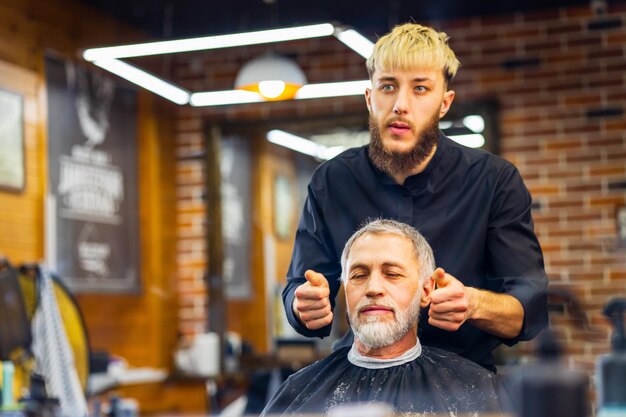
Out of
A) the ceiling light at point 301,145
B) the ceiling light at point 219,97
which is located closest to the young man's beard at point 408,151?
the ceiling light at point 219,97

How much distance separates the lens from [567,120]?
6598 mm

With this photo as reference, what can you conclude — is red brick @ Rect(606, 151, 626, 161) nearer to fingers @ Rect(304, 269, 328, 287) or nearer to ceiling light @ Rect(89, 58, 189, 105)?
ceiling light @ Rect(89, 58, 189, 105)

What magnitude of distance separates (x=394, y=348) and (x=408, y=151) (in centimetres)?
46

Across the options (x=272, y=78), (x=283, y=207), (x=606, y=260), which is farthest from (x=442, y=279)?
(x=283, y=207)

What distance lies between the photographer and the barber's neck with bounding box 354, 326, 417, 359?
245cm

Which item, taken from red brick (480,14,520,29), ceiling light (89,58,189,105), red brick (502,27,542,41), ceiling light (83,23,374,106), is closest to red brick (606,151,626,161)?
red brick (502,27,542,41)

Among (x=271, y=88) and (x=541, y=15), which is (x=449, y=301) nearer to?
(x=271, y=88)

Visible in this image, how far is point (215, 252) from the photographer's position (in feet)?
23.9

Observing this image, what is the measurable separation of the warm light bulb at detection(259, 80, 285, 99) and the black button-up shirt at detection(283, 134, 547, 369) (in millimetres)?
3020

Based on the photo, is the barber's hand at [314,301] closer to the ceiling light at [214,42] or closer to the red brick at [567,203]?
the ceiling light at [214,42]

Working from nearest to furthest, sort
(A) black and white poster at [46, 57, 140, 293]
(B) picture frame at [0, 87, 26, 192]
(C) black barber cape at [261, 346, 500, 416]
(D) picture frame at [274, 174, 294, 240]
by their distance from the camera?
(C) black barber cape at [261, 346, 500, 416]
(B) picture frame at [0, 87, 26, 192]
(A) black and white poster at [46, 57, 140, 293]
(D) picture frame at [274, 174, 294, 240]

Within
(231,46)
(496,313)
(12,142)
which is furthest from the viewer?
(12,142)

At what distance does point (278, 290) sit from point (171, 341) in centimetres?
88

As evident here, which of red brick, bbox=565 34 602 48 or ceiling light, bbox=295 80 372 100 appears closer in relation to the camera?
ceiling light, bbox=295 80 372 100
